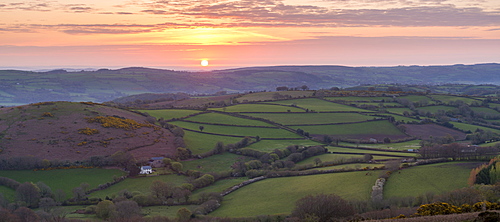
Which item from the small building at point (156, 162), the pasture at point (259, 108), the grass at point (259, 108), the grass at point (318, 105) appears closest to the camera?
the small building at point (156, 162)

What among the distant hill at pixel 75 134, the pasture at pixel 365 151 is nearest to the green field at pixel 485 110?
the pasture at pixel 365 151

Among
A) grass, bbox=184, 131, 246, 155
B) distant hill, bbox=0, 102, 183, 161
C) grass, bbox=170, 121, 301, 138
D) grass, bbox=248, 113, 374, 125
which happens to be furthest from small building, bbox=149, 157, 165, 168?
grass, bbox=248, 113, 374, 125

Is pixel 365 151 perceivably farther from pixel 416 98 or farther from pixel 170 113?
pixel 416 98

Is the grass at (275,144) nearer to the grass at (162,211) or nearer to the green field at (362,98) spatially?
the grass at (162,211)

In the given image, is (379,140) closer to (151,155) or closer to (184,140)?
(184,140)

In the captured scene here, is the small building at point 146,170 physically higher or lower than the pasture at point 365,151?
lower

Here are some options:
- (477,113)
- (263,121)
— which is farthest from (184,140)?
(477,113)

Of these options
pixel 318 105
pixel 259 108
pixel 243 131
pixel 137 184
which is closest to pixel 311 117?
pixel 318 105
